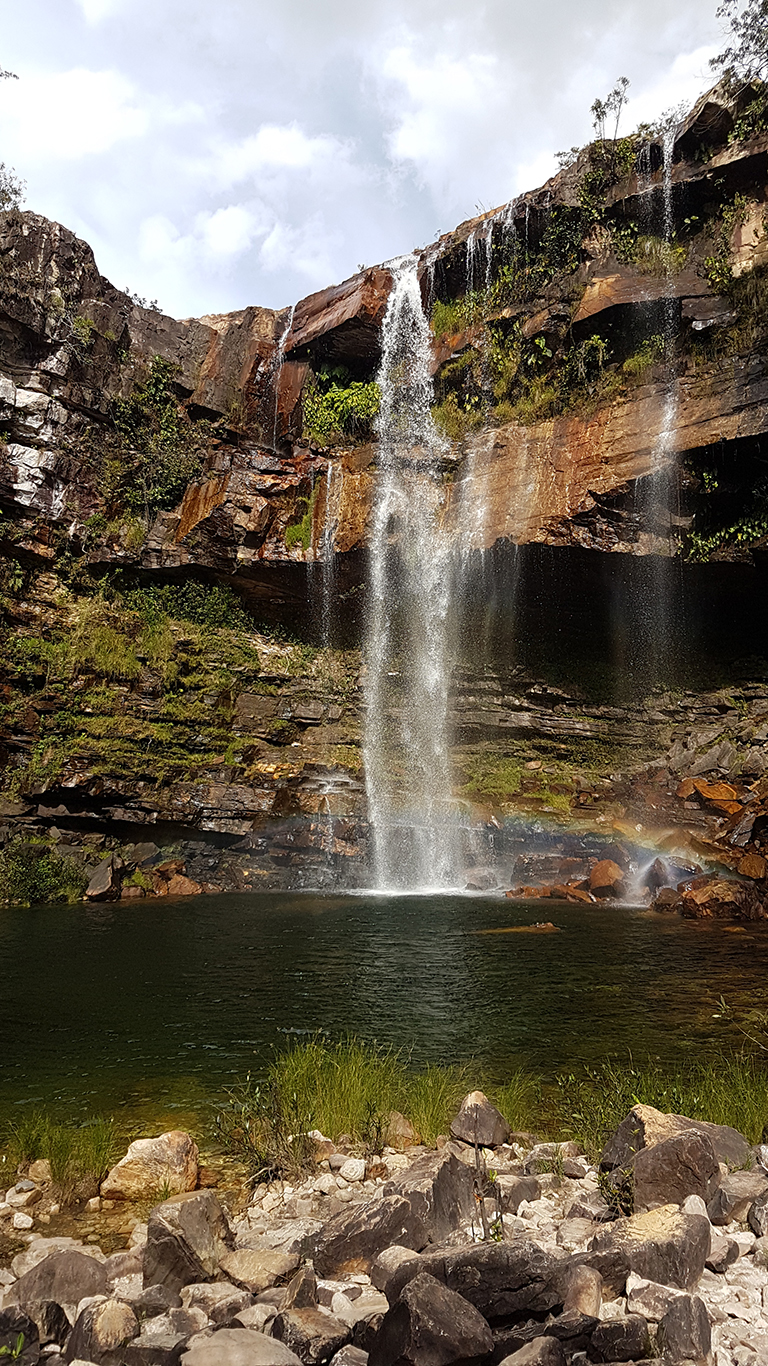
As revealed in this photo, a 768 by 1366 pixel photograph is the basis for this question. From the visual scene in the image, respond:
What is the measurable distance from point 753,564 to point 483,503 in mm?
6500

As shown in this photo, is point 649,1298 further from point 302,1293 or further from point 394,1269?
point 302,1293

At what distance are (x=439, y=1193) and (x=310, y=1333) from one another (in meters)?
0.93

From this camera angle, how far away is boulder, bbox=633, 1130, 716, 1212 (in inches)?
119

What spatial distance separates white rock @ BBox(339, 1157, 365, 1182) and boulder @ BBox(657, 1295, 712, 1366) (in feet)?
6.38

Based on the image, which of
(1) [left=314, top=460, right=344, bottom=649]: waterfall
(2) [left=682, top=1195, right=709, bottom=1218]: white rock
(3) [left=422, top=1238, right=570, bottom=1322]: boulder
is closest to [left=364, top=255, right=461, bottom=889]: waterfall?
(1) [left=314, top=460, right=344, bottom=649]: waterfall

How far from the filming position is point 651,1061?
515cm

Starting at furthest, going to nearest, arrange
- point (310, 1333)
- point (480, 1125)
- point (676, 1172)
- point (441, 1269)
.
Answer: point (480, 1125) → point (676, 1172) → point (441, 1269) → point (310, 1333)

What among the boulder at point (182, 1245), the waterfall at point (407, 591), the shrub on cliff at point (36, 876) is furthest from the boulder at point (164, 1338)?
the waterfall at point (407, 591)

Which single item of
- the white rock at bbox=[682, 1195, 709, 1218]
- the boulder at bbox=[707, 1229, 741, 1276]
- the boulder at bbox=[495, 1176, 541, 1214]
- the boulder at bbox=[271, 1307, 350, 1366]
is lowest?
the boulder at bbox=[495, 1176, 541, 1214]

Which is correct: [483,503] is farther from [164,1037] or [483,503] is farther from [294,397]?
[164,1037]

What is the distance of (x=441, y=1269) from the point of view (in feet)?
8.18

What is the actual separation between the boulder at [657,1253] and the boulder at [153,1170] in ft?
6.80

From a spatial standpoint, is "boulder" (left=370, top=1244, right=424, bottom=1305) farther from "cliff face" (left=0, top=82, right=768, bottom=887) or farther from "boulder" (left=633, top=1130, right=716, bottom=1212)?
"cliff face" (left=0, top=82, right=768, bottom=887)

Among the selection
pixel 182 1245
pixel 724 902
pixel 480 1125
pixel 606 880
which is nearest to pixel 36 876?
pixel 606 880
